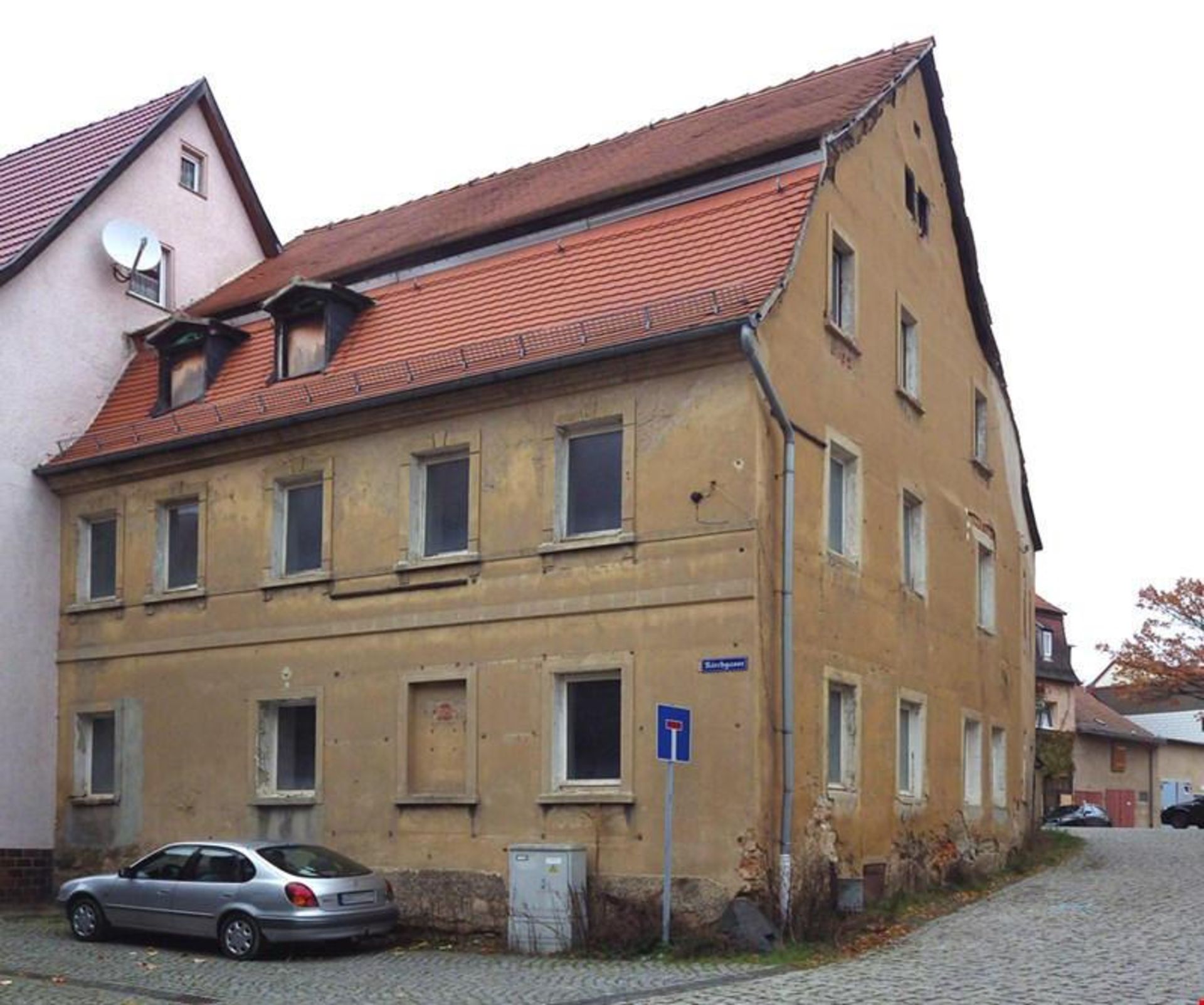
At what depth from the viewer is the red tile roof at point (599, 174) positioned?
869 inches

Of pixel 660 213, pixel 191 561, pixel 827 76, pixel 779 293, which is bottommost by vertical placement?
pixel 191 561

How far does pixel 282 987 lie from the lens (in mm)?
16172

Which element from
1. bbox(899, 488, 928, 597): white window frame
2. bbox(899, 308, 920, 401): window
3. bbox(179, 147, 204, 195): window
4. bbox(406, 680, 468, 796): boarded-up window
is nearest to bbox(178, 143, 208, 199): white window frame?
bbox(179, 147, 204, 195): window

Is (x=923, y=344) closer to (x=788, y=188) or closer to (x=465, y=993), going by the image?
(x=788, y=188)

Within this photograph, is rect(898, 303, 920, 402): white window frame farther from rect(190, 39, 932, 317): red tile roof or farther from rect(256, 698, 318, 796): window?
rect(256, 698, 318, 796): window

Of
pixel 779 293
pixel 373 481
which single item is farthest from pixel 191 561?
pixel 779 293

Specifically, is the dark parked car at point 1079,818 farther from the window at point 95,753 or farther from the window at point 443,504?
the window at point 443,504

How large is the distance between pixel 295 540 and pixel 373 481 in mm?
1860

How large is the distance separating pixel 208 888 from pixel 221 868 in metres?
0.25

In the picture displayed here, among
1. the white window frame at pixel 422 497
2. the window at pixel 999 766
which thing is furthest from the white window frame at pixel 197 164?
the window at pixel 999 766

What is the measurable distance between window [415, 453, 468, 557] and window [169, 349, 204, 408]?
5.09 metres

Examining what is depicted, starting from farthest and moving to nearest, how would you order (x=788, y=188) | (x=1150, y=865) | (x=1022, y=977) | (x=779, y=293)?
(x=1150, y=865)
(x=788, y=188)
(x=779, y=293)
(x=1022, y=977)

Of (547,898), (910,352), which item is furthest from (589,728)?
(910,352)

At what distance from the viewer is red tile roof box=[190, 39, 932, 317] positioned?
2208cm
